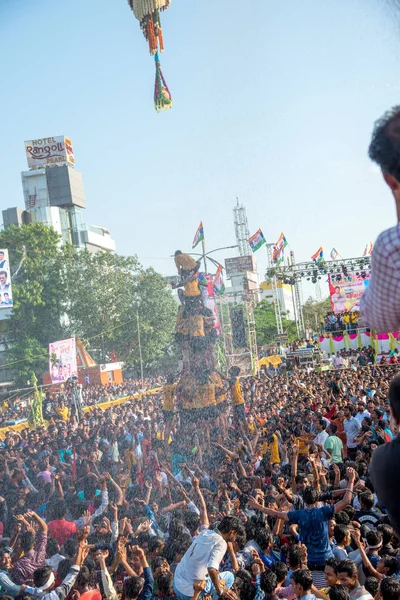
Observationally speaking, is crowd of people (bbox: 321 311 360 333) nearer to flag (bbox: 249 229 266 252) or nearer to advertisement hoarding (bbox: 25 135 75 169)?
flag (bbox: 249 229 266 252)

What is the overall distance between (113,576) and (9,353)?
3202 cm

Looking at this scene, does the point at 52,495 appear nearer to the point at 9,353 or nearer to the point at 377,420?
the point at 377,420

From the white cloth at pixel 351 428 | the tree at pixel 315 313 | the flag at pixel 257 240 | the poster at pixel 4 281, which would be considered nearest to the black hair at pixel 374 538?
the white cloth at pixel 351 428

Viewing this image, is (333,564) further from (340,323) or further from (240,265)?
(240,265)

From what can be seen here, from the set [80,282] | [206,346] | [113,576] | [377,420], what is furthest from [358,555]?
[80,282]

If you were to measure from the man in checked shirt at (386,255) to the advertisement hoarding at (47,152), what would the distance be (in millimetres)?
46305

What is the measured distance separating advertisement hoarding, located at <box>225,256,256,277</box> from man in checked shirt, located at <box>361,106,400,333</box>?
49.8 meters

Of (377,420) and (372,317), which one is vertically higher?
Result: (372,317)

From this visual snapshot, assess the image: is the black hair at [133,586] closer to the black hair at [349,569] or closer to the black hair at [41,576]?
the black hair at [41,576]

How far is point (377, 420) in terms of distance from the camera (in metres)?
10.1

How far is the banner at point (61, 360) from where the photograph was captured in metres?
20.2

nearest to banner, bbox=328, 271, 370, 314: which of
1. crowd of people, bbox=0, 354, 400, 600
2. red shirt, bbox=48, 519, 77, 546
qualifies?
crowd of people, bbox=0, 354, 400, 600

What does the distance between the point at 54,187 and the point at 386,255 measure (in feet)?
151

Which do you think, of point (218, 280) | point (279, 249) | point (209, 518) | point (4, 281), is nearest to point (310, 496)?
point (209, 518)
